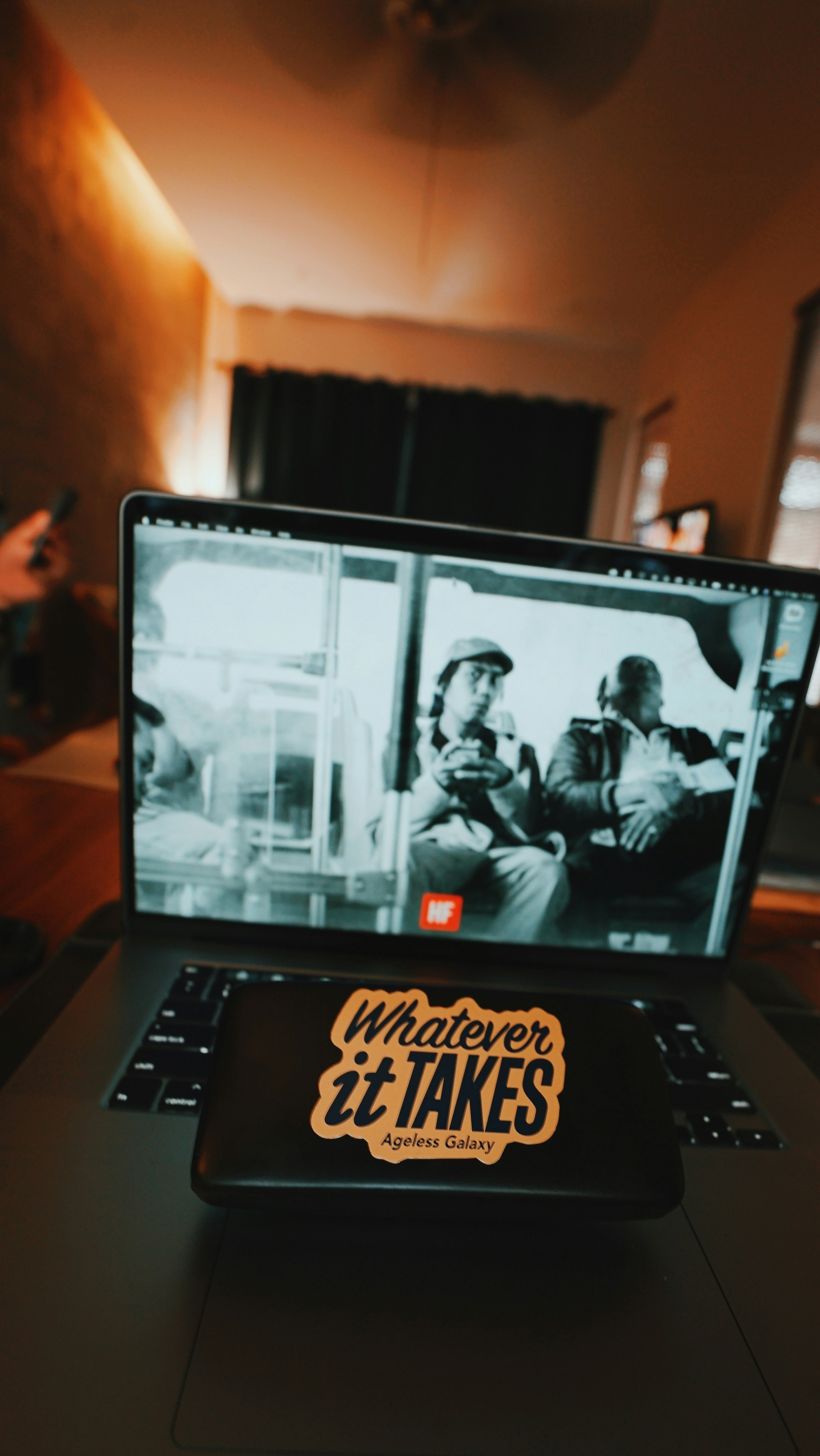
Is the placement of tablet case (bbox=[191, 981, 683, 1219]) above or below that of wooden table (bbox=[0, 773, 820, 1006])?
above

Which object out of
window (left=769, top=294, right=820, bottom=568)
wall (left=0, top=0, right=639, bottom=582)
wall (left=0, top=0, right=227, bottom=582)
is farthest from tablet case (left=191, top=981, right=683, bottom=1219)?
window (left=769, top=294, right=820, bottom=568)

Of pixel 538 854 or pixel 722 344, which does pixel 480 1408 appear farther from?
pixel 722 344

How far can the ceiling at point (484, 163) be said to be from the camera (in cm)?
182

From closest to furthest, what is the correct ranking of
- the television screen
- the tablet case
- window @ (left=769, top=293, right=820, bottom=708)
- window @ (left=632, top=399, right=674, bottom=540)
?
the tablet case → window @ (left=769, top=293, right=820, bottom=708) → the television screen → window @ (left=632, top=399, right=674, bottom=540)

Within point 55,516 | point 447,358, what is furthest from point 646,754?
point 447,358

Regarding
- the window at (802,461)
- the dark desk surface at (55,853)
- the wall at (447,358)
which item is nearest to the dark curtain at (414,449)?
the wall at (447,358)

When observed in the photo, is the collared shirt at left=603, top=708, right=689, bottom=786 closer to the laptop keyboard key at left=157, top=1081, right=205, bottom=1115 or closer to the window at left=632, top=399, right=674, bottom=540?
the laptop keyboard key at left=157, top=1081, right=205, bottom=1115

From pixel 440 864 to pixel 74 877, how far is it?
36cm

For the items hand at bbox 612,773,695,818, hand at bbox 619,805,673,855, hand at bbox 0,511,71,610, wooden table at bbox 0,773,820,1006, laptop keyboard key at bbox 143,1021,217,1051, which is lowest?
wooden table at bbox 0,773,820,1006

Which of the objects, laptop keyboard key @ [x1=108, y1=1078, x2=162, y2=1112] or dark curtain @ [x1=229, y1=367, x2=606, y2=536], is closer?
laptop keyboard key @ [x1=108, y1=1078, x2=162, y2=1112]

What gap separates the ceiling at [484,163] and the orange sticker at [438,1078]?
7.82 ft

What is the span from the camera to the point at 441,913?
45cm

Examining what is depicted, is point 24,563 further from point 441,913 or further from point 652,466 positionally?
point 652,466

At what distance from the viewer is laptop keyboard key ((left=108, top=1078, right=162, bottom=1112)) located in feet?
1.03
